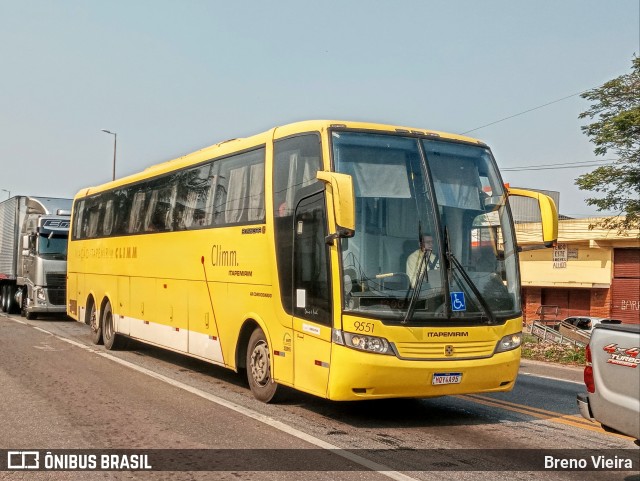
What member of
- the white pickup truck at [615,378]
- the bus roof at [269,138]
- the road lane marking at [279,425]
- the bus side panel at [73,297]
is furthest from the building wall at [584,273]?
the white pickup truck at [615,378]

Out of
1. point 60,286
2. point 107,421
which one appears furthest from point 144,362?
point 60,286

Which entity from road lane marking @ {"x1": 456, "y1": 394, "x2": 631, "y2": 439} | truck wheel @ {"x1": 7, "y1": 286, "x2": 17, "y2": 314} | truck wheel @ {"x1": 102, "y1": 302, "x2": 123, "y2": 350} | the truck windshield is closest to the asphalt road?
road lane marking @ {"x1": 456, "y1": 394, "x2": 631, "y2": 439}

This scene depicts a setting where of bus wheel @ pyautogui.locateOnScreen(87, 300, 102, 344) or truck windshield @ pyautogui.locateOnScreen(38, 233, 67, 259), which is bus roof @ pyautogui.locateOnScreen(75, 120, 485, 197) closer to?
bus wheel @ pyautogui.locateOnScreen(87, 300, 102, 344)

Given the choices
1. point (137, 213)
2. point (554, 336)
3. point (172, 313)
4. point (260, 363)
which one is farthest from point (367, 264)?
point (554, 336)

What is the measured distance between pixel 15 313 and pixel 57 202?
5.61m

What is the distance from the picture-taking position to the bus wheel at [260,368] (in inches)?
401

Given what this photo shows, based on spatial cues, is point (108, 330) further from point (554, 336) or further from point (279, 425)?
point (554, 336)

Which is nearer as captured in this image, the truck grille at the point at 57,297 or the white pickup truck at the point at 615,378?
the white pickup truck at the point at 615,378

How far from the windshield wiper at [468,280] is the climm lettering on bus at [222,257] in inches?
137

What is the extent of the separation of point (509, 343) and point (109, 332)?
34.6 ft

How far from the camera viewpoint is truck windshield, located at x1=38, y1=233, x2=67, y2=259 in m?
25.5

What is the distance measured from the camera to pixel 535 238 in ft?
131

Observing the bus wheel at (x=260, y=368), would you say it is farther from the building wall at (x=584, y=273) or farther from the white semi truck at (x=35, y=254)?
the building wall at (x=584, y=273)

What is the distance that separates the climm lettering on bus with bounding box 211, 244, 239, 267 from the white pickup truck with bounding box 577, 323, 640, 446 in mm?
5973
